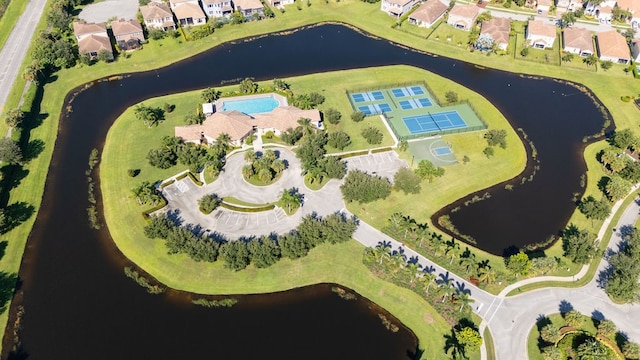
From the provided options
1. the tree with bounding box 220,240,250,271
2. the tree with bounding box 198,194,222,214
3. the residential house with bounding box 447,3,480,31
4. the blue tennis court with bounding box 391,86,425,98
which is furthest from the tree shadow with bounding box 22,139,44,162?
the residential house with bounding box 447,3,480,31

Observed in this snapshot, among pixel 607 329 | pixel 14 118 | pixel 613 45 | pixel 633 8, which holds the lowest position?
pixel 607 329

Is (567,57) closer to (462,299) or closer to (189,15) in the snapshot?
(462,299)

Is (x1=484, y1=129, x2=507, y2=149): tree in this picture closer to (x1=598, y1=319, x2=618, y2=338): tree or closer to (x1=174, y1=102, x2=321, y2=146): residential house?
(x1=174, y1=102, x2=321, y2=146): residential house

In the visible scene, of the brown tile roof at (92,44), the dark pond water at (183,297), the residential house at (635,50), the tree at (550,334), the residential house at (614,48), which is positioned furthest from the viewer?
the residential house at (614,48)

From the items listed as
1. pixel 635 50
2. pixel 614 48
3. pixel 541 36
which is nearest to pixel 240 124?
pixel 541 36

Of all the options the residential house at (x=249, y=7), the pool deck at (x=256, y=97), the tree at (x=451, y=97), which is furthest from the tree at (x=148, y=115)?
the tree at (x=451, y=97)

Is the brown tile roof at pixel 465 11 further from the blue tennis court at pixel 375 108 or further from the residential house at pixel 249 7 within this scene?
the residential house at pixel 249 7

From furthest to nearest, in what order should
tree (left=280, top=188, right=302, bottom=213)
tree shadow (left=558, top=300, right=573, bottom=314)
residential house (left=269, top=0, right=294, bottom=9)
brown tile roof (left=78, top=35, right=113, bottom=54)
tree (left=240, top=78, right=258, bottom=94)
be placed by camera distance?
residential house (left=269, top=0, right=294, bottom=9)
brown tile roof (left=78, top=35, right=113, bottom=54)
tree (left=240, top=78, right=258, bottom=94)
tree (left=280, top=188, right=302, bottom=213)
tree shadow (left=558, top=300, right=573, bottom=314)
